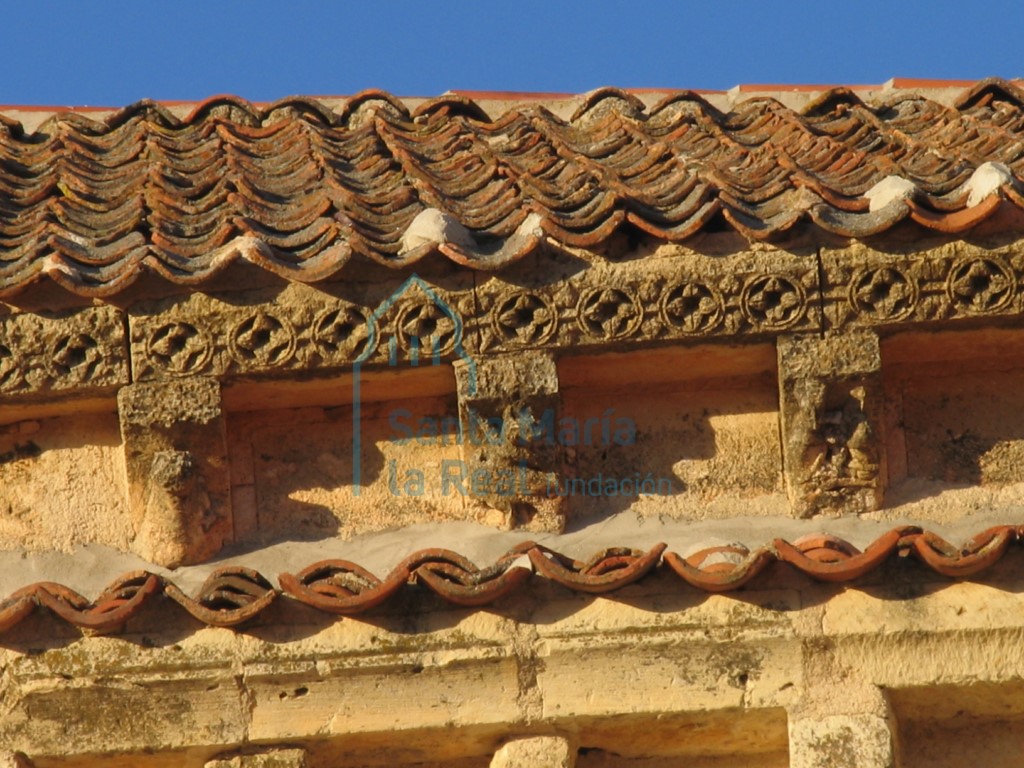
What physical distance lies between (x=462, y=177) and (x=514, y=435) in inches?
46.7

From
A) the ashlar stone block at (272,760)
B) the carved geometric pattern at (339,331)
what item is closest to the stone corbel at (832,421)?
the carved geometric pattern at (339,331)

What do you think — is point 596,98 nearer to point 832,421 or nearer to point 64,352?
point 832,421

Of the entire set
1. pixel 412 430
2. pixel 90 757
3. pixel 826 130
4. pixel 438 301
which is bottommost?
pixel 90 757

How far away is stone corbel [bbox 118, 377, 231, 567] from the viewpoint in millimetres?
5535

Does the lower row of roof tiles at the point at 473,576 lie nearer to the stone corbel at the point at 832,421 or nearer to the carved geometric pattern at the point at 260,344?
the stone corbel at the point at 832,421

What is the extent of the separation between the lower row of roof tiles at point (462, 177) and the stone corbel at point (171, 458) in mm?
331

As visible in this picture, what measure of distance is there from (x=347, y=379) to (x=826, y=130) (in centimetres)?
213

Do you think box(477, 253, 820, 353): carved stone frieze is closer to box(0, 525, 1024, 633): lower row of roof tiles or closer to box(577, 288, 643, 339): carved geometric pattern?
box(577, 288, 643, 339): carved geometric pattern

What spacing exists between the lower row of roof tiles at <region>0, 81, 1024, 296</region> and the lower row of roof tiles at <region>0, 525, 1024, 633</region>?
84 cm

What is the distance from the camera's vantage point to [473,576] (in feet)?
17.2

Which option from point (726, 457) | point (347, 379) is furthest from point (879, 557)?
point (347, 379)

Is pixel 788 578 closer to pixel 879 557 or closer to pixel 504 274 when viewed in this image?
pixel 879 557

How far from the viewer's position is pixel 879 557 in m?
5.19

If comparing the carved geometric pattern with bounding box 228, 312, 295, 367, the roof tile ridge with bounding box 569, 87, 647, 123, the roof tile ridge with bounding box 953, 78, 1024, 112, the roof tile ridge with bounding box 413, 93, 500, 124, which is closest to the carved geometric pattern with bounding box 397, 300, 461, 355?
the carved geometric pattern with bounding box 228, 312, 295, 367
